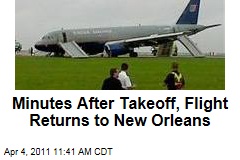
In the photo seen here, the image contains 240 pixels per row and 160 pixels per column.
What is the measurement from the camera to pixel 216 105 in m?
6.25

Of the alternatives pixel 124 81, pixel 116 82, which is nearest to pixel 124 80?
pixel 124 81

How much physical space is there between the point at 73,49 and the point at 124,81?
27.6 metres

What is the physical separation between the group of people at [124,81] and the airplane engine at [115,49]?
29.0 metres

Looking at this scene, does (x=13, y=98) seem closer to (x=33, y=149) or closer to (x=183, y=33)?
(x=33, y=149)

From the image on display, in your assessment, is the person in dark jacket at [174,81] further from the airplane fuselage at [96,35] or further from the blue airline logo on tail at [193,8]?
the blue airline logo on tail at [193,8]

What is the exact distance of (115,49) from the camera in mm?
37875

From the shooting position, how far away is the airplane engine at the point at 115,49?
122 ft

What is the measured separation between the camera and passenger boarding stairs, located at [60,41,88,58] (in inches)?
1308

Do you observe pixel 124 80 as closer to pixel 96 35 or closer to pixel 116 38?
pixel 96 35

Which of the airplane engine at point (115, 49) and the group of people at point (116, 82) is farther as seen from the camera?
the airplane engine at point (115, 49)

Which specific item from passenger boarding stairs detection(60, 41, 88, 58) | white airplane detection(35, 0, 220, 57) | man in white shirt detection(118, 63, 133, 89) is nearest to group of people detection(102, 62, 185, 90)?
man in white shirt detection(118, 63, 133, 89)

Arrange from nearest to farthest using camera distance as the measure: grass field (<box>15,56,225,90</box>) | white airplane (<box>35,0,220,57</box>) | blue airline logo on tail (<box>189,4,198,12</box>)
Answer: grass field (<box>15,56,225,90</box>) → white airplane (<box>35,0,220,57</box>) → blue airline logo on tail (<box>189,4,198,12</box>)

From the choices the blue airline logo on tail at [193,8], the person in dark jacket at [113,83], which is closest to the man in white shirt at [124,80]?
the person in dark jacket at [113,83]

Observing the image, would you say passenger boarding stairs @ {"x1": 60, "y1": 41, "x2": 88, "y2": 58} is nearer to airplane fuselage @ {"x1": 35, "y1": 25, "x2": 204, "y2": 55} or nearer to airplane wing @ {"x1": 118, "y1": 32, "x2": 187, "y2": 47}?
airplane fuselage @ {"x1": 35, "y1": 25, "x2": 204, "y2": 55}
